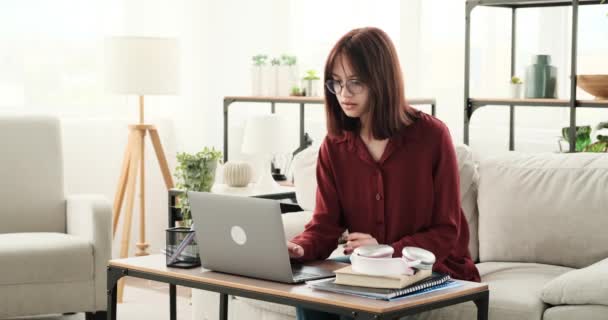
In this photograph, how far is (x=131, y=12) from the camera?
5.63 m

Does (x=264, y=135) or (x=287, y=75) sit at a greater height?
(x=287, y=75)

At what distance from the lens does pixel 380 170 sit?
270cm

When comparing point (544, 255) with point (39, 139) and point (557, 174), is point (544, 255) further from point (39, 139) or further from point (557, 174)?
point (39, 139)

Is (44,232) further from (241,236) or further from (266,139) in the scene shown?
(241,236)

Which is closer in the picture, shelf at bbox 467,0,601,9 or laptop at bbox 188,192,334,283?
laptop at bbox 188,192,334,283

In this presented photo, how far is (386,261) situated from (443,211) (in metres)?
0.48

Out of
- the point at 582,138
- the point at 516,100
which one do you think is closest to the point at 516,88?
the point at 516,100

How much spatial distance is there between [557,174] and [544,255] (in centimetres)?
27

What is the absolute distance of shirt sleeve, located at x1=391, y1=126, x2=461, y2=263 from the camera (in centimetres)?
258

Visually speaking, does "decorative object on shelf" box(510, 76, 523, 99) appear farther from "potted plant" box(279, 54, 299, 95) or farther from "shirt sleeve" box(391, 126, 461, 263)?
"shirt sleeve" box(391, 126, 461, 263)

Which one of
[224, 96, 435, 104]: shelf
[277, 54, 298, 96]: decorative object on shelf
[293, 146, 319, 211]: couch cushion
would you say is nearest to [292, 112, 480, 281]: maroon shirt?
[293, 146, 319, 211]: couch cushion

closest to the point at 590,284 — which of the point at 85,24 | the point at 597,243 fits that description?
the point at 597,243

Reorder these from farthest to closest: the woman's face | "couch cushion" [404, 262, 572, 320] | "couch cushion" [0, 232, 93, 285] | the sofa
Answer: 1. "couch cushion" [0, 232, 93, 285]
2. the sofa
3. "couch cushion" [404, 262, 572, 320]
4. the woman's face

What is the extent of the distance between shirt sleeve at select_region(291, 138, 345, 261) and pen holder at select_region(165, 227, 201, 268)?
284mm
